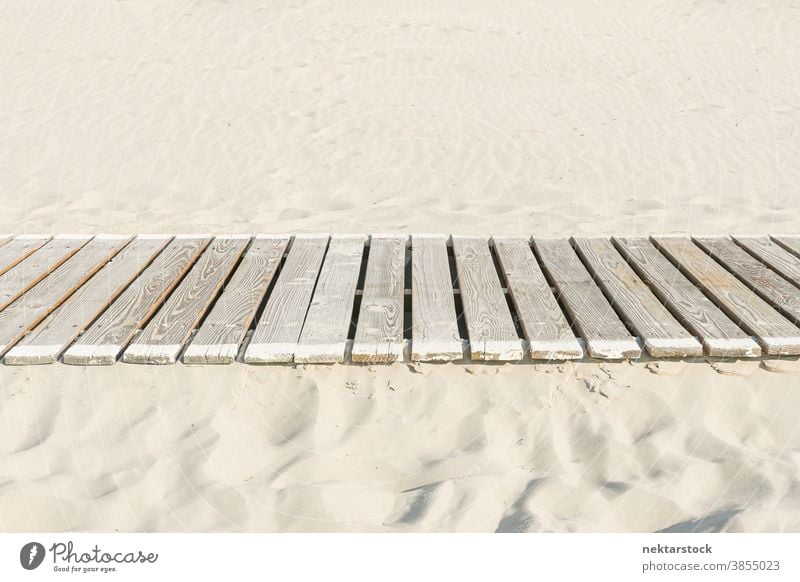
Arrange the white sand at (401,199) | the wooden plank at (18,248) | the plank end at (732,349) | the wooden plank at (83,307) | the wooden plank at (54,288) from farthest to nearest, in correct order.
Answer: the wooden plank at (18,248) < the wooden plank at (54,288) < the wooden plank at (83,307) < the plank end at (732,349) < the white sand at (401,199)

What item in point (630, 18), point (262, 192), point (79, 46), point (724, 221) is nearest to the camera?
point (724, 221)

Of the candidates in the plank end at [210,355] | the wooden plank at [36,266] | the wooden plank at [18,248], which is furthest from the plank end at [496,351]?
the wooden plank at [18,248]

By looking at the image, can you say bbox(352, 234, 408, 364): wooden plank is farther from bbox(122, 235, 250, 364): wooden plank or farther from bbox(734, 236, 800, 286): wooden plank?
bbox(734, 236, 800, 286): wooden plank

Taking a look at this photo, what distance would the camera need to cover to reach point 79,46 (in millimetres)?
10477

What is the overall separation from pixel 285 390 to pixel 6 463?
1.20 meters

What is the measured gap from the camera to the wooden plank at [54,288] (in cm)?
357

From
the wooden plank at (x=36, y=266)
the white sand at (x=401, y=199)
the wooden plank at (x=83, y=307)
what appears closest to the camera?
the white sand at (x=401, y=199)

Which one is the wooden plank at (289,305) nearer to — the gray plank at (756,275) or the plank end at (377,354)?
the plank end at (377,354)

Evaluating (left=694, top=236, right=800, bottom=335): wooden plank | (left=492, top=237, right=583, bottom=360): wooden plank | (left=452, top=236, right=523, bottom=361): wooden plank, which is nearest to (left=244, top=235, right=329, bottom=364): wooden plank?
(left=452, top=236, right=523, bottom=361): wooden plank

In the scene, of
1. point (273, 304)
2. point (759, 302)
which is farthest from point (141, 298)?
point (759, 302)

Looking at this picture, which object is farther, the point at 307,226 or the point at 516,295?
the point at 307,226

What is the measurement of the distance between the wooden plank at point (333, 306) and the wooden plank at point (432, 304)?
1.16ft

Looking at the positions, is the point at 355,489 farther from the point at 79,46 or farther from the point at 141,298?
the point at 79,46
